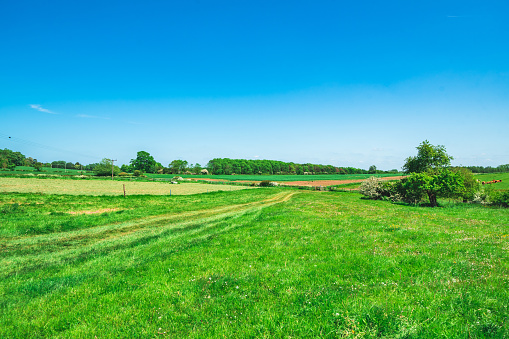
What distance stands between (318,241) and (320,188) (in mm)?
69014

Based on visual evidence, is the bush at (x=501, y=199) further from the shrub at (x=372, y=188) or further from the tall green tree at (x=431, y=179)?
the shrub at (x=372, y=188)

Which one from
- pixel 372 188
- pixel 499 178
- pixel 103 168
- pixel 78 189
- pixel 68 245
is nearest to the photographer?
pixel 68 245

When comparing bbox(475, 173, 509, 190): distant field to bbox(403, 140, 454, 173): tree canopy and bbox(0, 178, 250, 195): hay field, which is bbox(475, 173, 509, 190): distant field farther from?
bbox(0, 178, 250, 195): hay field

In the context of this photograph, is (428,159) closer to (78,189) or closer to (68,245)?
(68,245)

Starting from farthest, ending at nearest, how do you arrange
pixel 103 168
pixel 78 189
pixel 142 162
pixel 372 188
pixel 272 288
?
1. pixel 142 162
2. pixel 103 168
3. pixel 78 189
4. pixel 372 188
5. pixel 272 288

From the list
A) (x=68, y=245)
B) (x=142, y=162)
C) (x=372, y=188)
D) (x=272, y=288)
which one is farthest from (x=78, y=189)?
(x=142, y=162)

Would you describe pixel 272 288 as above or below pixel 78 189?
above

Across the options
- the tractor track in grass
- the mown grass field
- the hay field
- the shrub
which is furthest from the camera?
the hay field

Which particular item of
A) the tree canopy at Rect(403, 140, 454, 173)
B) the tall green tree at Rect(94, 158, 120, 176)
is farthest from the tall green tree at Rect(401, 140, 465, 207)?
the tall green tree at Rect(94, 158, 120, 176)

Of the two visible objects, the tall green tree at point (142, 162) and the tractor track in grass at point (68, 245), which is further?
the tall green tree at point (142, 162)

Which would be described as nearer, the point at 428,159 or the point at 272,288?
the point at 272,288

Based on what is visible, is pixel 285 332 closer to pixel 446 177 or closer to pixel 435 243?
pixel 435 243

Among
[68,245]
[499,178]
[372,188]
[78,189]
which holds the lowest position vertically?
[68,245]

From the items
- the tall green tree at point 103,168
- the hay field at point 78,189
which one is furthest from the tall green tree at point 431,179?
the tall green tree at point 103,168
